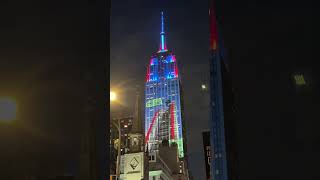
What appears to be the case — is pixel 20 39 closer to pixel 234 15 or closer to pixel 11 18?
pixel 11 18

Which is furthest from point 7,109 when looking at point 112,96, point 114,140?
point 114,140

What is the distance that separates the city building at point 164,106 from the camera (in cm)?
15523

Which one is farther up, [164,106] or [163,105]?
[163,105]

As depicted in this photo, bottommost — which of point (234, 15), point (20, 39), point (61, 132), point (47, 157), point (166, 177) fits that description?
point (166, 177)

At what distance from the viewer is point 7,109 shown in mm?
8297

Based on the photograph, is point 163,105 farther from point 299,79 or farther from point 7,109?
point 7,109

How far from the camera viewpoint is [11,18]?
869cm

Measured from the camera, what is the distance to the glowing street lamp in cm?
823

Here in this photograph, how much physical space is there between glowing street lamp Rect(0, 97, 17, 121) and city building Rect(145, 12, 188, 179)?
138552 millimetres

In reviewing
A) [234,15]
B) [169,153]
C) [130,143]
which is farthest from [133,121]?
[234,15]

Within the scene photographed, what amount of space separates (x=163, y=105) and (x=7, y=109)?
157646mm

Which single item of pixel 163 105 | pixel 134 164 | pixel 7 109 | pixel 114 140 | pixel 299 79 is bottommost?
pixel 134 164

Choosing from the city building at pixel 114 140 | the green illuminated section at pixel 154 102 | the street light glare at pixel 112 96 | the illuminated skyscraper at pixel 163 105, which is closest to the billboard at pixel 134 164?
the city building at pixel 114 140

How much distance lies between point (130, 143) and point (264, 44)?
6059 cm
